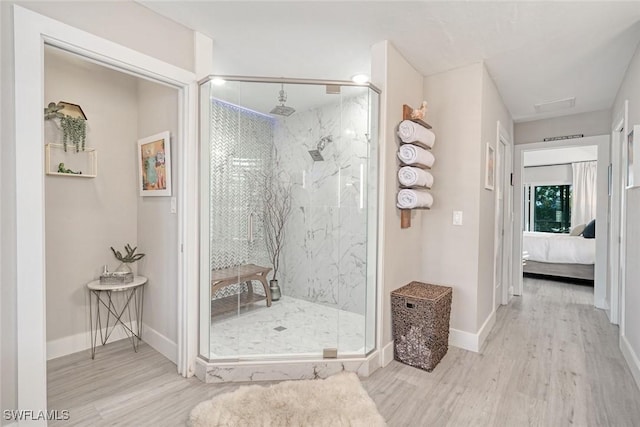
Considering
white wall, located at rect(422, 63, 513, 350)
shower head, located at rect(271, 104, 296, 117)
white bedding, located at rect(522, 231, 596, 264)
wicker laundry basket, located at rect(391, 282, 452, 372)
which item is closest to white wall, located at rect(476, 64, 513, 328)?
white wall, located at rect(422, 63, 513, 350)

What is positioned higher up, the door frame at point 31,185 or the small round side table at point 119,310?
the door frame at point 31,185

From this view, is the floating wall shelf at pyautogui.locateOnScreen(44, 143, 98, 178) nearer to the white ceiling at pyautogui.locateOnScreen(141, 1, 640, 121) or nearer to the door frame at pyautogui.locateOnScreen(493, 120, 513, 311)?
the white ceiling at pyautogui.locateOnScreen(141, 1, 640, 121)

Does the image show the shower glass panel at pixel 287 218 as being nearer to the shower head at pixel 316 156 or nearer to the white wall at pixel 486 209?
the shower head at pixel 316 156

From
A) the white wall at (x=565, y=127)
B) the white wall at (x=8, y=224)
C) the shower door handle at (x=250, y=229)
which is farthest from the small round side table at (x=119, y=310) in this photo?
the white wall at (x=565, y=127)

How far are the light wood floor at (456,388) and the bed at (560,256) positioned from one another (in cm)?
256

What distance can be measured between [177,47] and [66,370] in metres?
2.48

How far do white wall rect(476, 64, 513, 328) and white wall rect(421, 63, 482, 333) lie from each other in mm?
71

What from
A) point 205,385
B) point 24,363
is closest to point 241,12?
point 24,363

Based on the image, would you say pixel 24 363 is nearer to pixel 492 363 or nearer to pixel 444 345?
pixel 444 345

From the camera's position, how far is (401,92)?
274cm

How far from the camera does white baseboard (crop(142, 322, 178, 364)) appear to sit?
8.39 feet

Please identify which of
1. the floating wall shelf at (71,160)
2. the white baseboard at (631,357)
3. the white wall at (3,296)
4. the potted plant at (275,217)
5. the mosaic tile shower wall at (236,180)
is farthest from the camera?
the potted plant at (275,217)

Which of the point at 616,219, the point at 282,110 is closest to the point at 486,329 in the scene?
the point at 616,219

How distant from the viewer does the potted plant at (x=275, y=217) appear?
9.42 feet
